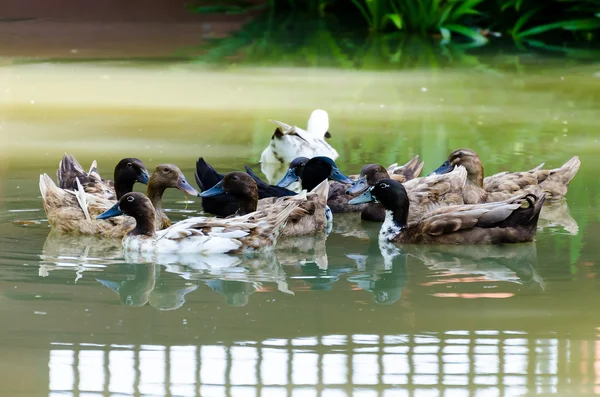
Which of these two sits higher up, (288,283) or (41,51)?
(41,51)

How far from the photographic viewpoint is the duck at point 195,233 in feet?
25.7

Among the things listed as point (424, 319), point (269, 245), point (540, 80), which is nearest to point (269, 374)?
point (424, 319)

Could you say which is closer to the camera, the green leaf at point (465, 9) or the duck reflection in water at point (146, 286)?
the duck reflection in water at point (146, 286)

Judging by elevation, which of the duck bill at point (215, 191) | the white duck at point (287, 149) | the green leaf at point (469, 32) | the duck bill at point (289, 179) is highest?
the green leaf at point (469, 32)

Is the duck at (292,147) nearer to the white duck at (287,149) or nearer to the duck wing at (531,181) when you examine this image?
the white duck at (287,149)

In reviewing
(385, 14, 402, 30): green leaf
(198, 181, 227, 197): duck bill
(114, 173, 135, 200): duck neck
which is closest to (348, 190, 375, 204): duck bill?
(198, 181, 227, 197): duck bill

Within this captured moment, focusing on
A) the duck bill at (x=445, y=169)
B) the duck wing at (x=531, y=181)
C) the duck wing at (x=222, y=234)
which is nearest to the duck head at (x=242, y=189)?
the duck wing at (x=222, y=234)

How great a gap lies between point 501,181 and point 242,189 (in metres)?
2.25

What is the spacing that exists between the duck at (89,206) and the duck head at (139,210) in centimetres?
40

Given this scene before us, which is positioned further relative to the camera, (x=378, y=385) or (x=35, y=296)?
(x=35, y=296)

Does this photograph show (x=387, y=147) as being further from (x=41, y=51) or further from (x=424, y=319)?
(x=41, y=51)

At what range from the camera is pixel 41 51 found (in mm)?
19469

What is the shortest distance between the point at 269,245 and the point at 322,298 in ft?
4.30

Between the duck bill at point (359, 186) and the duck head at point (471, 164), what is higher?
the duck head at point (471, 164)
